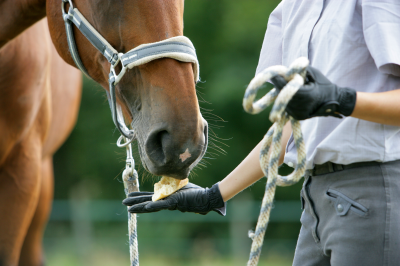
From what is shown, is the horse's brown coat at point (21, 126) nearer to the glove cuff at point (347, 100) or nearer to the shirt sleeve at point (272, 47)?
the shirt sleeve at point (272, 47)

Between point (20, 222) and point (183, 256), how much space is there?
402 cm

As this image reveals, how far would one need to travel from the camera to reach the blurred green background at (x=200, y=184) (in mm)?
6766

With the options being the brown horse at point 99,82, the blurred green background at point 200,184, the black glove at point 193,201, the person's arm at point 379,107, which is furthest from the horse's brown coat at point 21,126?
the blurred green background at point 200,184

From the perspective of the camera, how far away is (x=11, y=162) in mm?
2791

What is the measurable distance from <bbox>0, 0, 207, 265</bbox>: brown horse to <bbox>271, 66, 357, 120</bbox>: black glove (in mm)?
459

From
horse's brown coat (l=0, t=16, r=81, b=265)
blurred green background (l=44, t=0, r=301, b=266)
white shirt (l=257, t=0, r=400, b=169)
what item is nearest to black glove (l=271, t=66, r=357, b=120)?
white shirt (l=257, t=0, r=400, b=169)

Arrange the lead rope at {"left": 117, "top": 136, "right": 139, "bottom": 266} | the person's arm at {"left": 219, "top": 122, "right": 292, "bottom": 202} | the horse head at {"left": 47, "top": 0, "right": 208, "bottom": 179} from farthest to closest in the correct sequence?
the lead rope at {"left": 117, "top": 136, "right": 139, "bottom": 266}
the person's arm at {"left": 219, "top": 122, "right": 292, "bottom": 202}
the horse head at {"left": 47, "top": 0, "right": 208, "bottom": 179}

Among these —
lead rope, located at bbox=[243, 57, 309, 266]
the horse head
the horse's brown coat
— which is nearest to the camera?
lead rope, located at bbox=[243, 57, 309, 266]

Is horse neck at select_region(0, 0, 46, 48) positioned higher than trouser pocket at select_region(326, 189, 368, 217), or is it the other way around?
horse neck at select_region(0, 0, 46, 48)

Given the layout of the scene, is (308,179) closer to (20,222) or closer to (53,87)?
(20,222)

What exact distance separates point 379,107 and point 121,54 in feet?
2.89

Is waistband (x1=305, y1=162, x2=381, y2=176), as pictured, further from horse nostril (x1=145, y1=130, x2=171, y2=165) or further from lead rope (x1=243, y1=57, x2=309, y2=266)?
horse nostril (x1=145, y1=130, x2=171, y2=165)

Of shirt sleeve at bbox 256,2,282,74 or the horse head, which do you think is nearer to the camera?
the horse head

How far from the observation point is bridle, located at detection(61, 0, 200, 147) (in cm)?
146
